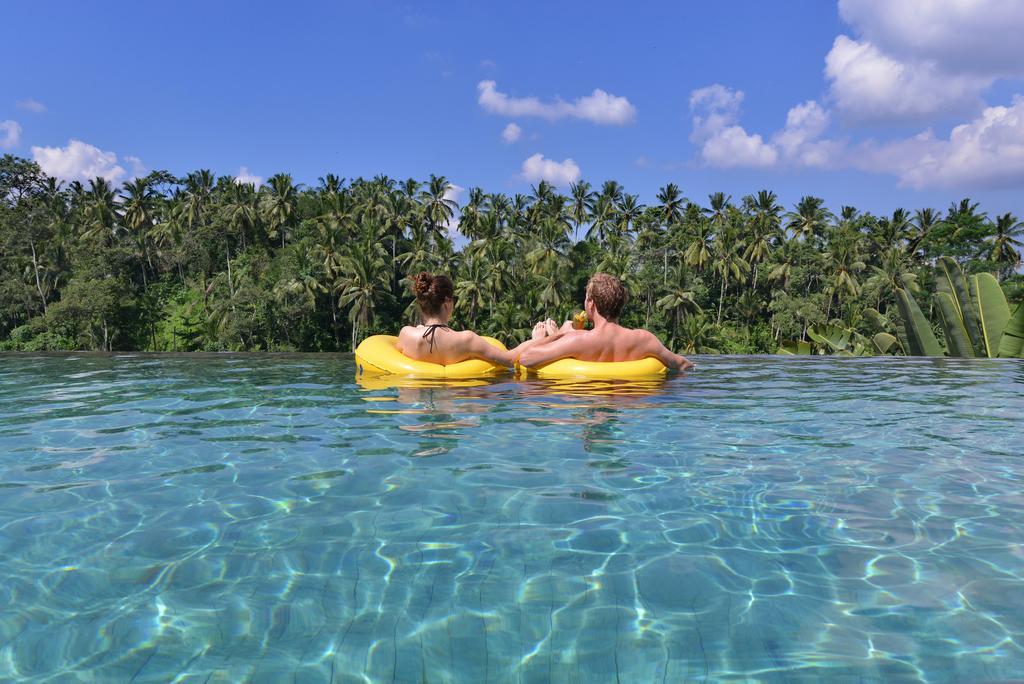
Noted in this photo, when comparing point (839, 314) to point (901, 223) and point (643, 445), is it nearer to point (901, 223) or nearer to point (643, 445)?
point (901, 223)

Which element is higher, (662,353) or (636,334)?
(636,334)

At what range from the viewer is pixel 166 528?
271 cm

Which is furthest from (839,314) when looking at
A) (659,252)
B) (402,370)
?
(402,370)

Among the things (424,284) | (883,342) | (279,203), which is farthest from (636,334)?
(279,203)

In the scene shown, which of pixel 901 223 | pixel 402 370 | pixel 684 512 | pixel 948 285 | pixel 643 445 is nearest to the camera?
pixel 684 512

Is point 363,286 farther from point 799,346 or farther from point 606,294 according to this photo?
point 606,294

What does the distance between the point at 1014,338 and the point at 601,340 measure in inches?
559

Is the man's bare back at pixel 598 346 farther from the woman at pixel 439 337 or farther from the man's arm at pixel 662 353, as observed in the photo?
the woman at pixel 439 337

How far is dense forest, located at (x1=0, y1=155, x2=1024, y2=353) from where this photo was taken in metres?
44.9

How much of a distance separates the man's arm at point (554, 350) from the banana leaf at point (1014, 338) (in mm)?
14081

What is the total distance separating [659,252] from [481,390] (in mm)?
49019

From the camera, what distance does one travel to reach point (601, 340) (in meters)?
7.42

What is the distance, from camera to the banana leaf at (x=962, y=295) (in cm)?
1727

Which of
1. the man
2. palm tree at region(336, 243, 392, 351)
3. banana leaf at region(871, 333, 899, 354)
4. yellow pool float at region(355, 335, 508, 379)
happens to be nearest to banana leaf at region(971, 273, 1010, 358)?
banana leaf at region(871, 333, 899, 354)
